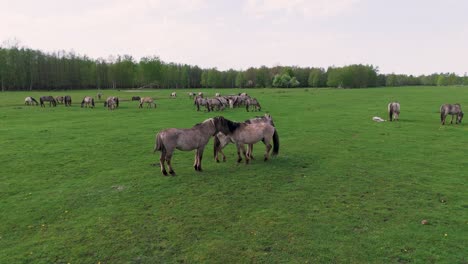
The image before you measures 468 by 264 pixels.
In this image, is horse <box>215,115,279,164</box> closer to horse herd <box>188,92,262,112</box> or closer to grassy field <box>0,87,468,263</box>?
grassy field <box>0,87,468,263</box>

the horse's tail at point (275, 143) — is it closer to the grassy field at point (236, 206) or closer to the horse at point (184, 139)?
the grassy field at point (236, 206)

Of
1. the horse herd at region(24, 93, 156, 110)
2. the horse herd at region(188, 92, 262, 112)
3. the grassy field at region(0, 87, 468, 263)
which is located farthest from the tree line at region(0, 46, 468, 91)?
the grassy field at region(0, 87, 468, 263)

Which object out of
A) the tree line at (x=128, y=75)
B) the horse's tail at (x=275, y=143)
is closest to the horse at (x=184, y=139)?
the horse's tail at (x=275, y=143)

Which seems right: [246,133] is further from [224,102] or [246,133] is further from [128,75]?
[128,75]

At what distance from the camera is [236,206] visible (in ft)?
24.7

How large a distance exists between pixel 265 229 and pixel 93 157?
352 inches

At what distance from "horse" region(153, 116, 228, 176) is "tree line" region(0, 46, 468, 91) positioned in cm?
8516

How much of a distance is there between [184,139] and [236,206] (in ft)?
10.7

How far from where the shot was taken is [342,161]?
11727 millimetres

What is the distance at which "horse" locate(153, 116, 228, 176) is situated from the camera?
379 inches

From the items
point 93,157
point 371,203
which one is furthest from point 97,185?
point 371,203

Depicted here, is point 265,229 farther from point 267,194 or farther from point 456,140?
point 456,140

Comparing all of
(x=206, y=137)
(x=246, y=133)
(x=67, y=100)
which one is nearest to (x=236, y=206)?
(x=206, y=137)

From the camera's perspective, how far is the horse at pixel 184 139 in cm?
962
